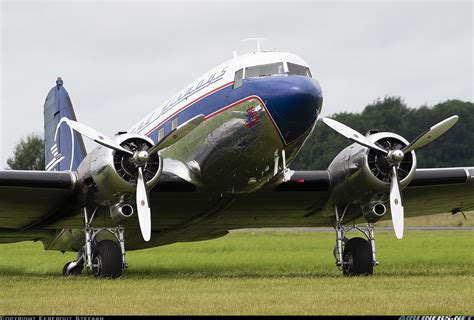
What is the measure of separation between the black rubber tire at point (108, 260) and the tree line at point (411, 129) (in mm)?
51596

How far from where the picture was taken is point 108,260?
53.7 feet

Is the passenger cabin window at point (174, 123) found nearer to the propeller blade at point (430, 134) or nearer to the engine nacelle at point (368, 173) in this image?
the engine nacelle at point (368, 173)

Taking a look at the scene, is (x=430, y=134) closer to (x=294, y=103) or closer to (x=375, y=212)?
(x=375, y=212)

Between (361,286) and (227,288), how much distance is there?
2.09 m

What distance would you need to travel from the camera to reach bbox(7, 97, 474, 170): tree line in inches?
2736

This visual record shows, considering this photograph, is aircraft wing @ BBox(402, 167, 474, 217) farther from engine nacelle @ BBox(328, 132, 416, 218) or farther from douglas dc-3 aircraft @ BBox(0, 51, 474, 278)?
engine nacelle @ BBox(328, 132, 416, 218)

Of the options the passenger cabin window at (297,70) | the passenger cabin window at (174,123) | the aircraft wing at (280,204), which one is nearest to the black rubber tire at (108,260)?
the aircraft wing at (280,204)

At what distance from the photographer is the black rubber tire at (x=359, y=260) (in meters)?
17.7

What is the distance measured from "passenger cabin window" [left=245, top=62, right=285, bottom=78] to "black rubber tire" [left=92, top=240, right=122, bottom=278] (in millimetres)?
3893

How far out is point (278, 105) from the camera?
1560 cm

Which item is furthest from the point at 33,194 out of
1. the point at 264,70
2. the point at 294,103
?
the point at 294,103

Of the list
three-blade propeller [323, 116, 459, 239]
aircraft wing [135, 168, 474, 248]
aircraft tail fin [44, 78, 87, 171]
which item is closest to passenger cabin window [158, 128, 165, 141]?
aircraft wing [135, 168, 474, 248]

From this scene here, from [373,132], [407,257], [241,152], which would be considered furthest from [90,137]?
[407,257]

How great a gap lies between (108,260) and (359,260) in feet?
15.8
